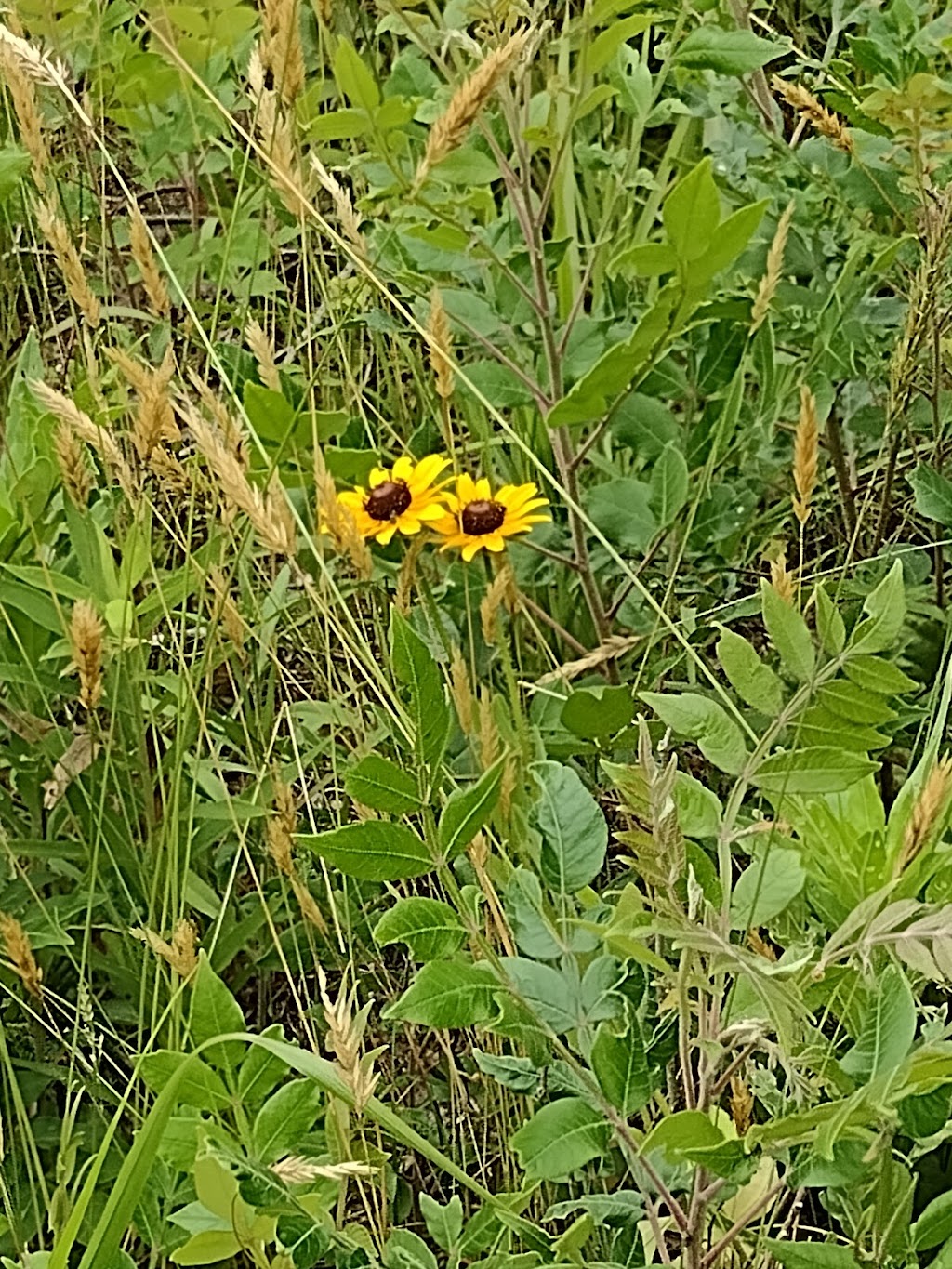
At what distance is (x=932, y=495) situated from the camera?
2.89ft

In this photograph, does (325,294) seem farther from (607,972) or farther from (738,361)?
(607,972)

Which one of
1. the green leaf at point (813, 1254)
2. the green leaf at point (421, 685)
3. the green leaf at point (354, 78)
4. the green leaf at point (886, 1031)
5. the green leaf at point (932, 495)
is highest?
the green leaf at point (354, 78)

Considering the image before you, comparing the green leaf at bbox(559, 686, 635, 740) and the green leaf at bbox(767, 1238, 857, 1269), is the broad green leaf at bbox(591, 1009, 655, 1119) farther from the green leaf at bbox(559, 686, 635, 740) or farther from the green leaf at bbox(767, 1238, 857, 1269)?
the green leaf at bbox(559, 686, 635, 740)

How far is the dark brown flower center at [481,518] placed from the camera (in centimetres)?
86

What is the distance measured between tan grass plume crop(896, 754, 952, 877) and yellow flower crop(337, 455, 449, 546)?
41 cm

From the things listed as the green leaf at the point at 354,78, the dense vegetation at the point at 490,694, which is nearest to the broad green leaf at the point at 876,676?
the dense vegetation at the point at 490,694

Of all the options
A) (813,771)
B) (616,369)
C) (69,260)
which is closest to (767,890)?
(813,771)

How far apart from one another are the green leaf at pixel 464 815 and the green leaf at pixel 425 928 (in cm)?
2

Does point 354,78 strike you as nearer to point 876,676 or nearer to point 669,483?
point 669,483

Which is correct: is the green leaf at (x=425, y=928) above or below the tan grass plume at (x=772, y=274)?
below

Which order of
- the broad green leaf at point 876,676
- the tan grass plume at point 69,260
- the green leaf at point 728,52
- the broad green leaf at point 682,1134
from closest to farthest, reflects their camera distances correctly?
1. the broad green leaf at point 682,1134
2. the broad green leaf at point 876,676
3. the tan grass plume at point 69,260
4. the green leaf at point 728,52

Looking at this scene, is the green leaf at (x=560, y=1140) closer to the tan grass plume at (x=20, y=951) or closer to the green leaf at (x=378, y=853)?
the green leaf at (x=378, y=853)

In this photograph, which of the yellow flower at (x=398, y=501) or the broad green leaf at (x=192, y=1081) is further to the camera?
the yellow flower at (x=398, y=501)

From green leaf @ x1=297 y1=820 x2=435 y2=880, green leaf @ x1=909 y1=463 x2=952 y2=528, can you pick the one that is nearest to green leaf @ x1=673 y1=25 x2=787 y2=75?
green leaf @ x1=909 y1=463 x2=952 y2=528
